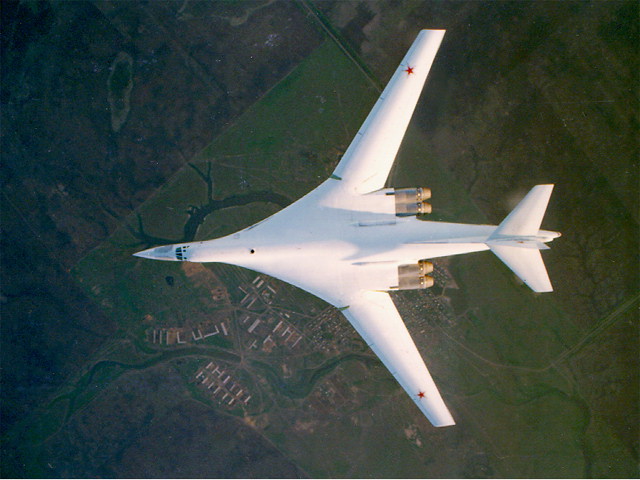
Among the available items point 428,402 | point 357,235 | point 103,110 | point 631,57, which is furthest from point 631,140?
point 103,110

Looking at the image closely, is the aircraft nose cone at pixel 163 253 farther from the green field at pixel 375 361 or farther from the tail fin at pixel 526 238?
the tail fin at pixel 526 238

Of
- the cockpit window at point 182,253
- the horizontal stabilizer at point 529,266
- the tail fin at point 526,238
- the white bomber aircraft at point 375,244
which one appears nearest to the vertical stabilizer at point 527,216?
the tail fin at point 526,238

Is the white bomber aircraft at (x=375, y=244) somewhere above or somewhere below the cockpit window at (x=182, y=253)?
below

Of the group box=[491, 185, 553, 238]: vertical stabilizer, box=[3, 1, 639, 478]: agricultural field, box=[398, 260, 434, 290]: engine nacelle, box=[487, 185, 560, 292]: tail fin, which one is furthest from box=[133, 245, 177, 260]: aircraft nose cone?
box=[491, 185, 553, 238]: vertical stabilizer

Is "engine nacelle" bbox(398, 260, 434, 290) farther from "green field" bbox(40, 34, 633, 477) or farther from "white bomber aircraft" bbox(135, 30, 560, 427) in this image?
"green field" bbox(40, 34, 633, 477)

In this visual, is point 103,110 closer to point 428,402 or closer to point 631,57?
point 428,402

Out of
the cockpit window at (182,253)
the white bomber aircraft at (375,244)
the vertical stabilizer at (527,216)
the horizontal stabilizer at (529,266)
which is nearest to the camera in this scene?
the vertical stabilizer at (527,216)

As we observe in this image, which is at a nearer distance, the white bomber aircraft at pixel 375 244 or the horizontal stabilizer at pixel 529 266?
the horizontal stabilizer at pixel 529 266
